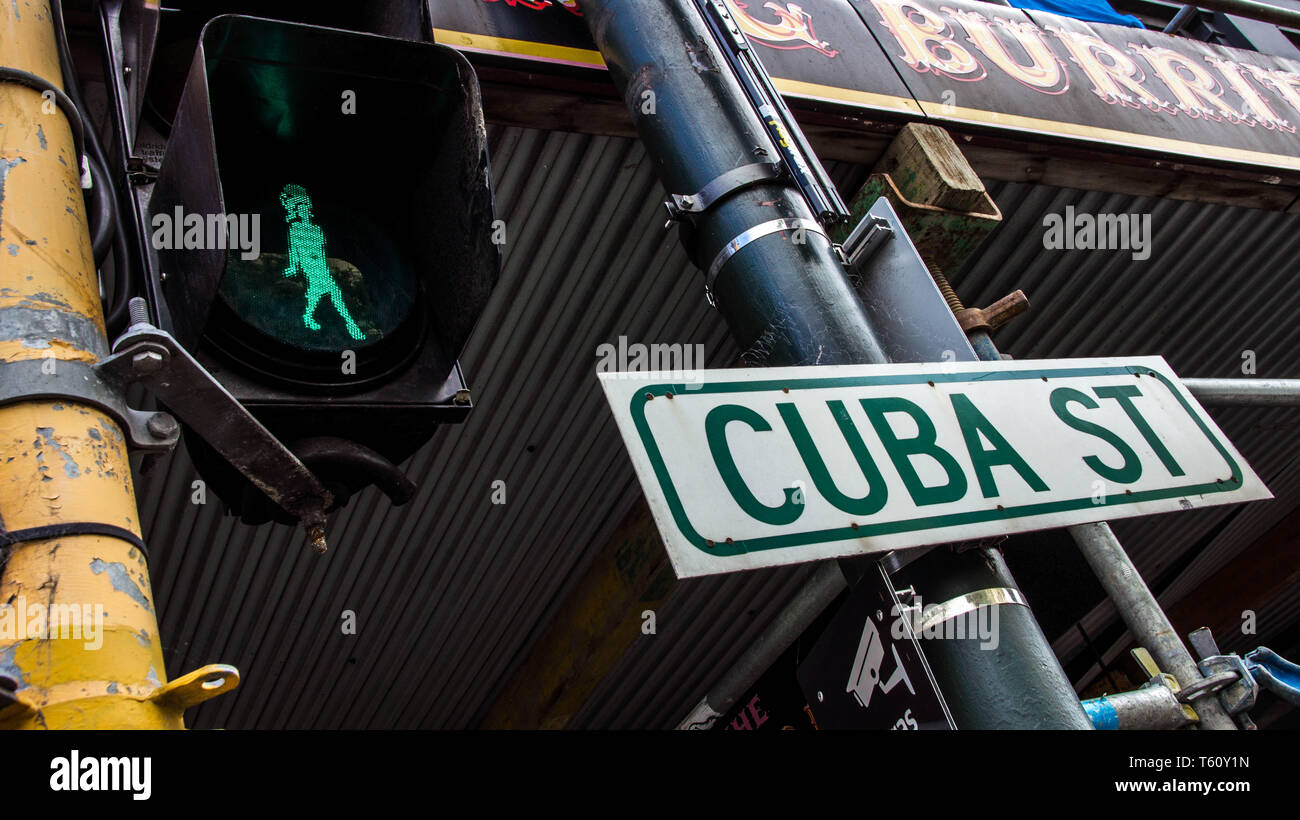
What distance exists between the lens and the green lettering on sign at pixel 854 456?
68.4 inches

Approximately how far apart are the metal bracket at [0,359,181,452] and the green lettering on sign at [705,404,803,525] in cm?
101

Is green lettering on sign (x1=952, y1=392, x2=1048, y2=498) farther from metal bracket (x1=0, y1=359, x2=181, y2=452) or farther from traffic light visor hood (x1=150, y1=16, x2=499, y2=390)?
metal bracket (x1=0, y1=359, x2=181, y2=452)

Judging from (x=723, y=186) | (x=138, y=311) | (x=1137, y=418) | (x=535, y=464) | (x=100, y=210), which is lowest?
(x=1137, y=418)

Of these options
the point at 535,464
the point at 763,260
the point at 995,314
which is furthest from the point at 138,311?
the point at 535,464

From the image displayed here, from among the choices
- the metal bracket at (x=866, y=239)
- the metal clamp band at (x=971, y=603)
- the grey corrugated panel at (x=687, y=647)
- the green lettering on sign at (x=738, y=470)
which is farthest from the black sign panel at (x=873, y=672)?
the grey corrugated panel at (x=687, y=647)

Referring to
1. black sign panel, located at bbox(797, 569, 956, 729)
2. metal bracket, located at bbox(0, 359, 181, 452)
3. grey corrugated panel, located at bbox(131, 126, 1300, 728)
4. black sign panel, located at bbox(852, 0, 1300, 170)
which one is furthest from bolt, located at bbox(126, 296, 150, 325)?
black sign panel, located at bbox(852, 0, 1300, 170)

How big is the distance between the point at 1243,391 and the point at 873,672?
77.1 inches

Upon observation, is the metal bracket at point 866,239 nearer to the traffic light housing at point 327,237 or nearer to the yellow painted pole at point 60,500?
the traffic light housing at point 327,237

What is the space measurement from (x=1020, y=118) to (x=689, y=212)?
2663mm

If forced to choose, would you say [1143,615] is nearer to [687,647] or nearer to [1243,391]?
[1243,391]

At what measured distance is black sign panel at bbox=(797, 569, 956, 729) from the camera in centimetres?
182

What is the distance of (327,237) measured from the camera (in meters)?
2.37
